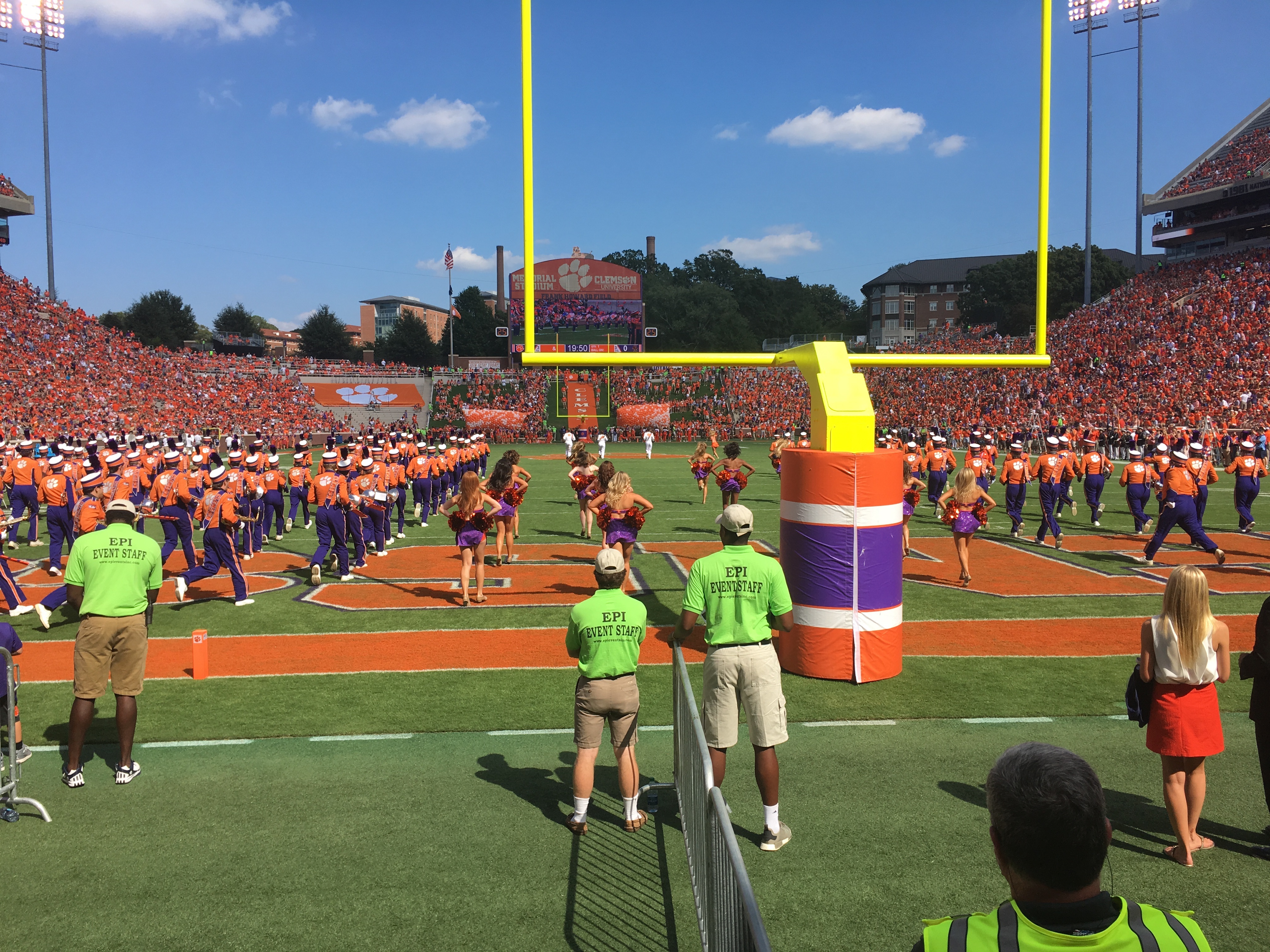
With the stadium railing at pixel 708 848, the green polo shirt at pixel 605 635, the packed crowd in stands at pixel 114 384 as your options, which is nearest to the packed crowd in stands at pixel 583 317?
the packed crowd in stands at pixel 114 384

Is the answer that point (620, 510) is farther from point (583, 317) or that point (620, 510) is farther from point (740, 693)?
point (583, 317)

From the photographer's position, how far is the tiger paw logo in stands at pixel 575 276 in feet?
182

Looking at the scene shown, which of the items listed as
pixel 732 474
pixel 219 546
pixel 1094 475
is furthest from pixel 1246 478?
pixel 219 546

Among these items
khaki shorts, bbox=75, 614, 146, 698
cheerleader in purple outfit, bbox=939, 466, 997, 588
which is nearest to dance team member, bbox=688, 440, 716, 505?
cheerleader in purple outfit, bbox=939, 466, 997, 588

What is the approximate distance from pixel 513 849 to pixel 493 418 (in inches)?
2087

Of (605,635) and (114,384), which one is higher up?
(114,384)

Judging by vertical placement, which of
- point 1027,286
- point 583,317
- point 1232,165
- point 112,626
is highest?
point 1232,165

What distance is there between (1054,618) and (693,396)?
49.5m

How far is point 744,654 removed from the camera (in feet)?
17.4

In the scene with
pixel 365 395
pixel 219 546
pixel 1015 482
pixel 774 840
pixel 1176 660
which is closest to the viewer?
pixel 1176 660

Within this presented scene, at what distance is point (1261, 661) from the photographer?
5.00 metres

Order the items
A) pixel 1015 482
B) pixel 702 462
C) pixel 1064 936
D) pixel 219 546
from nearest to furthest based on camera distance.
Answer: pixel 1064 936, pixel 219 546, pixel 1015 482, pixel 702 462

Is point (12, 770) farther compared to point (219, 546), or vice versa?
point (219, 546)

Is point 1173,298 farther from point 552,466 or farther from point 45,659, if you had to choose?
point 45,659
